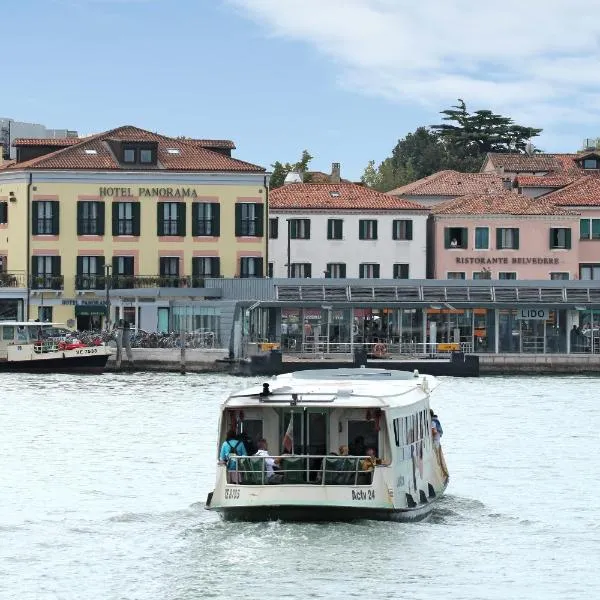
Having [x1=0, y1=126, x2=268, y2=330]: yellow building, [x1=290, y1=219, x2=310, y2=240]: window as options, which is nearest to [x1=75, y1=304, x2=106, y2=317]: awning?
[x1=0, y1=126, x2=268, y2=330]: yellow building

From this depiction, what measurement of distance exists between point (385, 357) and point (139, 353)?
1145cm

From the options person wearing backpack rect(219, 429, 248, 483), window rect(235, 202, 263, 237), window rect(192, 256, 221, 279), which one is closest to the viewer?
person wearing backpack rect(219, 429, 248, 483)

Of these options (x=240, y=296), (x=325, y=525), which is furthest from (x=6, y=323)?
(x=325, y=525)

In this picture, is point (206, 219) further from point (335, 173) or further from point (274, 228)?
point (335, 173)

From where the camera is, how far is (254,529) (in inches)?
1470

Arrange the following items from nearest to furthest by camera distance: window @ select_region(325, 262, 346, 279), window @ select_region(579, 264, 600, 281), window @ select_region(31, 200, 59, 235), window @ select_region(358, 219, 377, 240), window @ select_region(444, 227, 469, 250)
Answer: window @ select_region(31, 200, 59, 235)
window @ select_region(325, 262, 346, 279)
window @ select_region(358, 219, 377, 240)
window @ select_region(444, 227, 469, 250)
window @ select_region(579, 264, 600, 281)

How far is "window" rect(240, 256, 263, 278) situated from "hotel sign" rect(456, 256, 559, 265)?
42.7ft

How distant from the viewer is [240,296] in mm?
105688

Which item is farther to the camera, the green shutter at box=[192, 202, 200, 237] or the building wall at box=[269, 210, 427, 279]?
the building wall at box=[269, 210, 427, 279]

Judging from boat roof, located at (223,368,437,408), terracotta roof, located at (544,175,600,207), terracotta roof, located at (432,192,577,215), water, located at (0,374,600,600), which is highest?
terracotta roof, located at (544,175,600,207)

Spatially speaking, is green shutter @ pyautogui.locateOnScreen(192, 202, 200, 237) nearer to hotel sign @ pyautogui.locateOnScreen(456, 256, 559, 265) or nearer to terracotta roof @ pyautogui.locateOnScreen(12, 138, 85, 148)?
terracotta roof @ pyautogui.locateOnScreen(12, 138, 85, 148)

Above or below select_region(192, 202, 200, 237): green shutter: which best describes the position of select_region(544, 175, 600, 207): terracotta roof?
above

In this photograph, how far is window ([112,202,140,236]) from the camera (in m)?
110

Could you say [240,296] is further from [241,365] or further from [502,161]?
[502,161]
